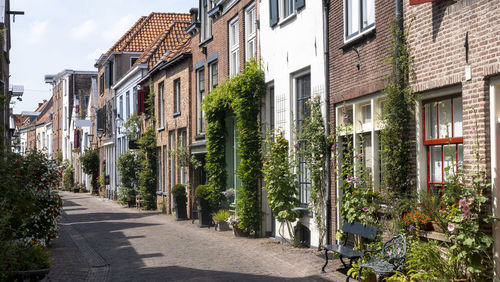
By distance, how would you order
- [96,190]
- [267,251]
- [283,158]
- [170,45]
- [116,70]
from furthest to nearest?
[96,190] → [116,70] → [170,45] → [283,158] → [267,251]

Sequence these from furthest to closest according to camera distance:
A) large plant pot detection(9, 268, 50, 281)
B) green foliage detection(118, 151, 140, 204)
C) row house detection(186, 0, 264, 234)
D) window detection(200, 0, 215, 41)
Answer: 1. green foliage detection(118, 151, 140, 204)
2. window detection(200, 0, 215, 41)
3. row house detection(186, 0, 264, 234)
4. large plant pot detection(9, 268, 50, 281)

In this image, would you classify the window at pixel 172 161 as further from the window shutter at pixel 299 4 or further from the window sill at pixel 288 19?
the window shutter at pixel 299 4

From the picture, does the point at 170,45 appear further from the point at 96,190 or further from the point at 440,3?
the point at 440,3

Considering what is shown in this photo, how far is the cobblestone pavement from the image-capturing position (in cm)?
1011

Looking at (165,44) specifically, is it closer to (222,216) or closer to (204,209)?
(204,209)

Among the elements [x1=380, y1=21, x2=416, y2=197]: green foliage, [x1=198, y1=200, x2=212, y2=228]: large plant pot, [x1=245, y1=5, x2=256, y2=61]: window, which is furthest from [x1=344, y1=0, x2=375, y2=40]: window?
[x1=198, y1=200, x2=212, y2=228]: large plant pot

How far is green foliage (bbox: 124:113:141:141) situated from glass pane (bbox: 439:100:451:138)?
22099mm

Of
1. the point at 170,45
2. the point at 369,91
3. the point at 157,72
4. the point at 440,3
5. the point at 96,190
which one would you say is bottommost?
the point at 96,190

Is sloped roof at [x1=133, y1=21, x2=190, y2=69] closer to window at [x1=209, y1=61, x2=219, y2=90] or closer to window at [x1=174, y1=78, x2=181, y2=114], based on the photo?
window at [x1=174, y1=78, x2=181, y2=114]

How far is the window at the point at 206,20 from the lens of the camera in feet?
67.6

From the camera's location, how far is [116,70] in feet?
116

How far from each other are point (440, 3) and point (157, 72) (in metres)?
19.2

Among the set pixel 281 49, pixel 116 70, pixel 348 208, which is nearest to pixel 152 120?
pixel 116 70

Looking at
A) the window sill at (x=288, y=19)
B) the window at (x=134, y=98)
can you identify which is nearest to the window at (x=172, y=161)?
the window at (x=134, y=98)
